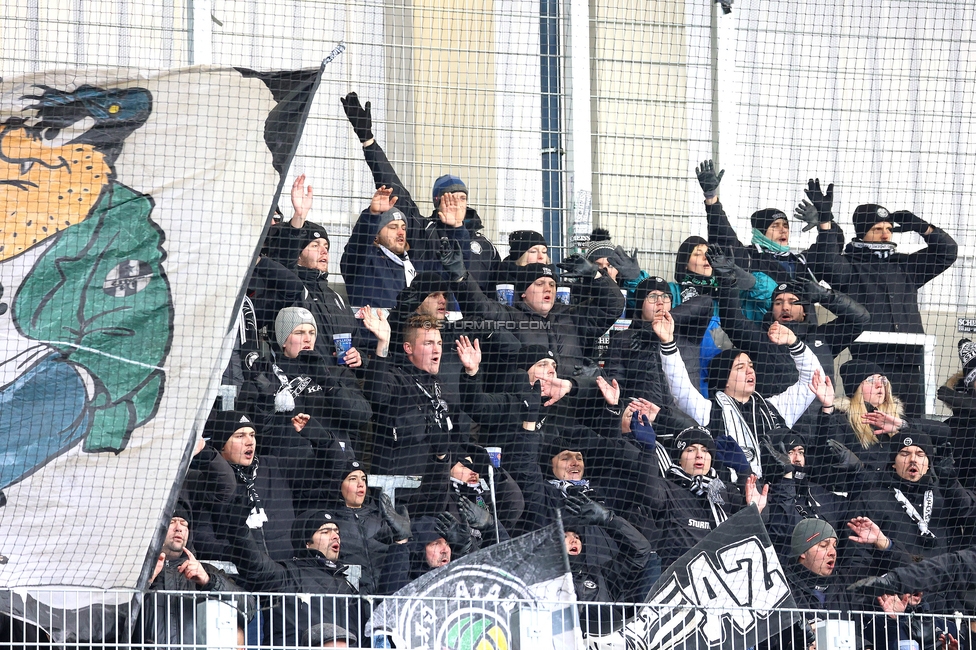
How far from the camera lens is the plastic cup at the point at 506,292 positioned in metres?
7.33

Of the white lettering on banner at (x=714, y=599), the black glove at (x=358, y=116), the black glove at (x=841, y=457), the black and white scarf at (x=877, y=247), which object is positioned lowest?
the white lettering on banner at (x=714, y=599)

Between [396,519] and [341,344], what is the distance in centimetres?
85

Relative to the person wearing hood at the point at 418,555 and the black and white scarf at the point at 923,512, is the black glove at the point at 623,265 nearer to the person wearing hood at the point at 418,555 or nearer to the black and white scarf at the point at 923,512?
the black and white scarf at the point at 923,512

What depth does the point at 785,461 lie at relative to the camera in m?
7.23

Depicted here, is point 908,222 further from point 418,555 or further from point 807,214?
point 418,555

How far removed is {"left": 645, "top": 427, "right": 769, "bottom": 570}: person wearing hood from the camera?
22.3 feet

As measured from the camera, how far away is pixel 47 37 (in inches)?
308

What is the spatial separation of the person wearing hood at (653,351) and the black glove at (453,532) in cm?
112

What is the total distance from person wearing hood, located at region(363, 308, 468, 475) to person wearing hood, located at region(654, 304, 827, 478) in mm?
1119

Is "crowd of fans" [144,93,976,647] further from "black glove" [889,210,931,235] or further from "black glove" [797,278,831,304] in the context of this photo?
"black glove" [889,210,931,235]

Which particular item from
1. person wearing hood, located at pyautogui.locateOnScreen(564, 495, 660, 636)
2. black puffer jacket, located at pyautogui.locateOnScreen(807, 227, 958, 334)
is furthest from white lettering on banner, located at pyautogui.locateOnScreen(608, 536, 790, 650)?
black puffer jacket, located at pyautogui.locateOnScreen(807, 227, 958, 334)

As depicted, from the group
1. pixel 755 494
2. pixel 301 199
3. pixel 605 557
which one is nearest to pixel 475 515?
pixel 605 557

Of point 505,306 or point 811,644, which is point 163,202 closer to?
point 505,306

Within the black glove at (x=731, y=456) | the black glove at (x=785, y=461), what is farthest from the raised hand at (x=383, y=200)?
the black glove at (x=785, y=461)
